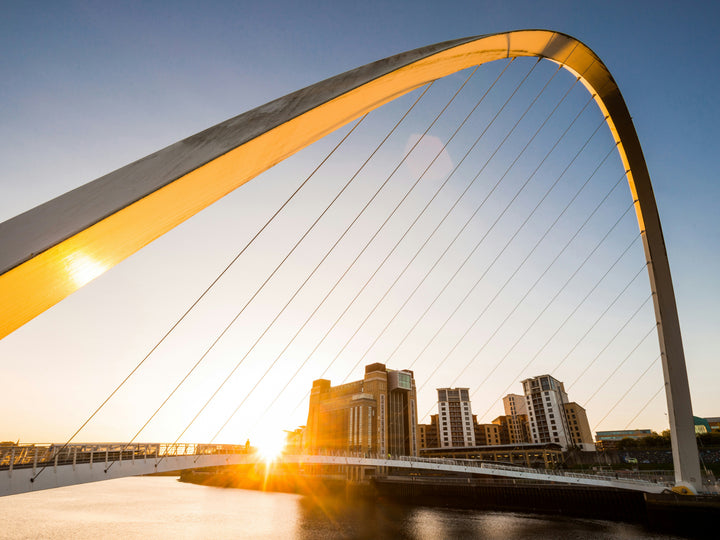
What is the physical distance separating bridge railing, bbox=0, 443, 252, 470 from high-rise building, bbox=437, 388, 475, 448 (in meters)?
89.1

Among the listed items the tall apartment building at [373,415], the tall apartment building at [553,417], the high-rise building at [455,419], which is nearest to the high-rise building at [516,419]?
the tall apartment building at [553,417]

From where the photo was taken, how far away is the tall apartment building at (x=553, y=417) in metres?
76.2

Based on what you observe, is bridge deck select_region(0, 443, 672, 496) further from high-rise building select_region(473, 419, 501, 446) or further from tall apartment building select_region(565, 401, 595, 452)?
high-rise building select_region(473, 419, 501, 446)

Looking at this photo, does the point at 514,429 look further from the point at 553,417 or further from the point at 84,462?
the point at 84,462

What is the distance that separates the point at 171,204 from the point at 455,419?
330ft

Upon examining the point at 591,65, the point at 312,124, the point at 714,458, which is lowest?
the point at 714,458

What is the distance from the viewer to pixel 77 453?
31.4ft

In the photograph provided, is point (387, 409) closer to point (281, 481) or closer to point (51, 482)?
point (281, 481)

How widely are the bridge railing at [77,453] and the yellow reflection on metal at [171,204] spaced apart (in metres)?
8.25

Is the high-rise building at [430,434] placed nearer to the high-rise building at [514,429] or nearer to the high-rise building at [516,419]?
the high-rise building at [514,429]

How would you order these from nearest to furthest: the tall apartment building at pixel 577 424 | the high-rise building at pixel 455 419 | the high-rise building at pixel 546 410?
the high-rise building at pixel 546 410, the tall apartment building at pixel 577 424, the high-rise building at pixel 455 419

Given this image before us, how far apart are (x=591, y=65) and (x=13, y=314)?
17.5m

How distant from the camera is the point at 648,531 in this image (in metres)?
19.7

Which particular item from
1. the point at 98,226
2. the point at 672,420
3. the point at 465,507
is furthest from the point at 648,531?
the point at 98,226
